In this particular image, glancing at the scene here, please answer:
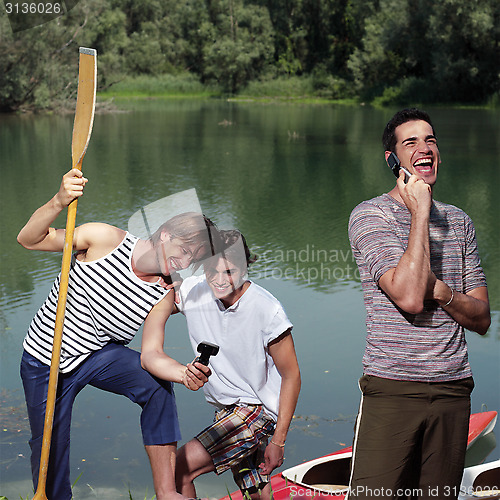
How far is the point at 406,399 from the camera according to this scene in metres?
2.36

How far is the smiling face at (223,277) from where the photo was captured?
272 centimetres

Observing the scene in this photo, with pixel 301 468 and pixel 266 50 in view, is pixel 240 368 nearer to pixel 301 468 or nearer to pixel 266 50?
pixel 301 468

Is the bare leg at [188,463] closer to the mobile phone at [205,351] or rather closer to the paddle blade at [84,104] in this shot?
the mobile phone at [205,351]

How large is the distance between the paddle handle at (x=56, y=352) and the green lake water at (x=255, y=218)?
1.89ft

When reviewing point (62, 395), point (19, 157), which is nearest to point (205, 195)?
point (19, 157)

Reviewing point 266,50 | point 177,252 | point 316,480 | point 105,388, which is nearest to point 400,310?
point 177,252

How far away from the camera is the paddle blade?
9.52ft

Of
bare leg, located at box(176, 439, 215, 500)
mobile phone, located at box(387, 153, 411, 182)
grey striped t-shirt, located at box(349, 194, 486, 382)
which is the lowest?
bare leg, located at box(176, 439, 215, 500)

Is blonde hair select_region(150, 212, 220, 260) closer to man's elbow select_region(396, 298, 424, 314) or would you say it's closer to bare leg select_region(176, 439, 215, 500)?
man's elbow select_region(396, 298, 424, 314)

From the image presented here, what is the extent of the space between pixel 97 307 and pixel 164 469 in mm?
650

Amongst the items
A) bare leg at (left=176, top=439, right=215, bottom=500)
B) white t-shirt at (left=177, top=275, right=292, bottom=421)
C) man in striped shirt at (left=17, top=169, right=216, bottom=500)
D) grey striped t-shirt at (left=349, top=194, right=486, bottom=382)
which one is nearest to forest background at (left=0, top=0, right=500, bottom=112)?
man in striped shirt at (left=17, top=169, right=216, bottom=500)

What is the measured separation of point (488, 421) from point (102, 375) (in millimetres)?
2649

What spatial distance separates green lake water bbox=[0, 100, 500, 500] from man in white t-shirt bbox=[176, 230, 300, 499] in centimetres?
30

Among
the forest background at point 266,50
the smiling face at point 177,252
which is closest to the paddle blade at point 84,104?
the smiling face at point 177,252
